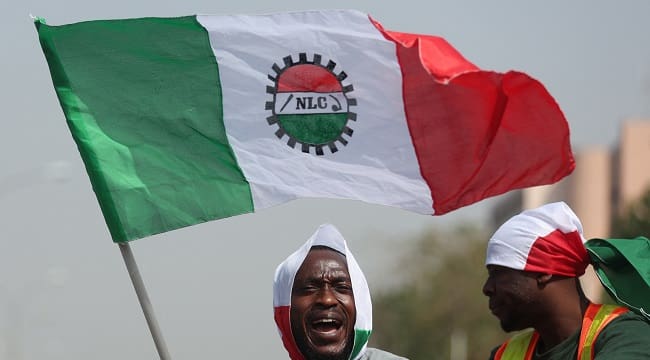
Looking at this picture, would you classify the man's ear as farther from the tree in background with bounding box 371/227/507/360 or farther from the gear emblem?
the tree in background with bounding box 371/227/507/360

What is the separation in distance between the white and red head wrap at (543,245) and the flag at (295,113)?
304 mm

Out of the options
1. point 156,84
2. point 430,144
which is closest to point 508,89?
point 430,144

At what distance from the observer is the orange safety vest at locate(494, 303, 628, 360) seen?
7.38 meters

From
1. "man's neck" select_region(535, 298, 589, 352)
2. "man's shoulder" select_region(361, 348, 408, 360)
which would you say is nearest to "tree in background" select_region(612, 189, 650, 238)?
"man's neck" select_region(535, 298, 589, 352)

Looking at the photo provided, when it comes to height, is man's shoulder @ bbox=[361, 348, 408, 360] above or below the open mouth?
below

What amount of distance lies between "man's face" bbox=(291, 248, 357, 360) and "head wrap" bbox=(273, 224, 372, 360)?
2 cm

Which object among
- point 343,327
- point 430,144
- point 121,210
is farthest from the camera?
point 430,144

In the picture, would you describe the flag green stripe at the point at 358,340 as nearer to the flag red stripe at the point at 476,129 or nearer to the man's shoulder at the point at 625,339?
the man's shoulder at the point at 625,339

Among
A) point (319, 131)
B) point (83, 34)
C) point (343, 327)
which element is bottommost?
point (343, 327)

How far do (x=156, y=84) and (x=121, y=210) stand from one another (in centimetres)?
76

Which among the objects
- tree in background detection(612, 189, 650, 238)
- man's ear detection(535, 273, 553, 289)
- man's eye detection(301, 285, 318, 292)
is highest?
man's eye detection(301, 285, 318, 292)

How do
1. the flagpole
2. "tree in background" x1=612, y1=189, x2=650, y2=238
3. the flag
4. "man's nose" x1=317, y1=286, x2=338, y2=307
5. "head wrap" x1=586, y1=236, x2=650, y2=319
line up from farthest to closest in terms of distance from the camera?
1. "tree in background" x1=612, y1=189, x2=650, y2=238
2. the flag
3. "head wrap" x1=586, y1=236, x2=650, y2=319
4. the flagpole
5. "man's nose" x1=317, y1=286, x2=338, y2=307

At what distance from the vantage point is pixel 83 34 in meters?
8.15

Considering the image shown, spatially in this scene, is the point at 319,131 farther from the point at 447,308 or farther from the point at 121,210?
the point at 447,308
